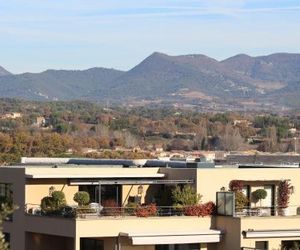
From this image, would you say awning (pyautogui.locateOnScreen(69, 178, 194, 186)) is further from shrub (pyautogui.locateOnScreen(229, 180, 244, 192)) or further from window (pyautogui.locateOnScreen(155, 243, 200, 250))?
window (pyautogui.locateOnScreen(155, 243, 200, 250))

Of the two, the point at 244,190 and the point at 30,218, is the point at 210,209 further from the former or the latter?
the point at 30,218

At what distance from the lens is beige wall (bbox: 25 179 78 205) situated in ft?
113

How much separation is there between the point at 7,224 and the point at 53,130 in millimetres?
150798

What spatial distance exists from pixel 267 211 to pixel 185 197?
2.88 metres

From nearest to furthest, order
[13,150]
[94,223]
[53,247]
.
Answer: [94,223]
[53,247]
[13,150]

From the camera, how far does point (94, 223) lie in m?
32.1

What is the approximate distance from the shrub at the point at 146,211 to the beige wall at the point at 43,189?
96.8 inches

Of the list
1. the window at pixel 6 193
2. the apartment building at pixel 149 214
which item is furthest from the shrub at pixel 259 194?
the window at pixel 6 193

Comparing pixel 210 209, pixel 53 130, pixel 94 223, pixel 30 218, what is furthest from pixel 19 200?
pixel 53 130

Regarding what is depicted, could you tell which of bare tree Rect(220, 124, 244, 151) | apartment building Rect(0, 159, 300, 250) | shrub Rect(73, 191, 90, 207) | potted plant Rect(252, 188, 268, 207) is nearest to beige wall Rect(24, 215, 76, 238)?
apartment building Rect(0, 159, 300, 250)

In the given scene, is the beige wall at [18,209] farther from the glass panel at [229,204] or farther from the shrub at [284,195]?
the shrub at [284,195]

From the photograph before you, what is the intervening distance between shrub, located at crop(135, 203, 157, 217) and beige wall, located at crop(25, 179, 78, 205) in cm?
246

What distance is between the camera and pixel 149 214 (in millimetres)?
33375

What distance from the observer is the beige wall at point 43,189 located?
3453cm
